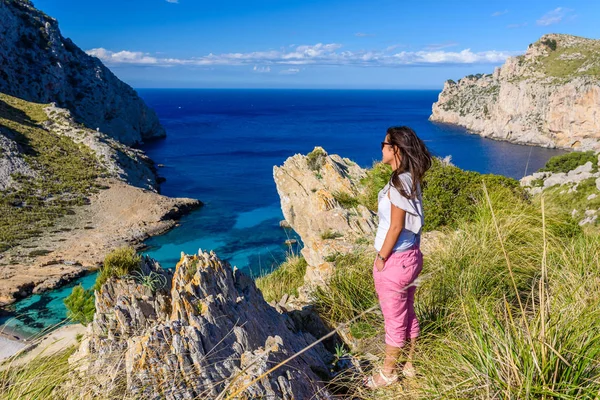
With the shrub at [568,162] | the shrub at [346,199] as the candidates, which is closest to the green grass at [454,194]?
the shrub at [346,199]

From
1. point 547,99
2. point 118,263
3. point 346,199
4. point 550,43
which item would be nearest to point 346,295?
point 118,263

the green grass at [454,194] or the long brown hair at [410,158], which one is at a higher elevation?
the long brown hair at [410,158]

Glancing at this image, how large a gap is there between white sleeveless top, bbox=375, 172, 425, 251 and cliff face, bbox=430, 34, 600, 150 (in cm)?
8173

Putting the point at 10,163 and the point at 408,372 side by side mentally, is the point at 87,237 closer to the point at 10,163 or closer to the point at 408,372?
the point at 10,163

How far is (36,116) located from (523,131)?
298ft

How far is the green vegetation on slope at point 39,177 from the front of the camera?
120 feet

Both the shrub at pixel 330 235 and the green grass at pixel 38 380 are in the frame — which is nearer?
the green grass at pixel 38 380

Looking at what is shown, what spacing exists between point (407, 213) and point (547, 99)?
101m

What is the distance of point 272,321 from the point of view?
3.85m

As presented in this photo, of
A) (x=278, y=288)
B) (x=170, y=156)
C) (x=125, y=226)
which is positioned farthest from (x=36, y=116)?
(x=278, y=288)

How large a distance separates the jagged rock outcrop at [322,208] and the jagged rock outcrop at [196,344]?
5.01 feet

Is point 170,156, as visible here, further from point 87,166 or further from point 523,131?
point 523,131

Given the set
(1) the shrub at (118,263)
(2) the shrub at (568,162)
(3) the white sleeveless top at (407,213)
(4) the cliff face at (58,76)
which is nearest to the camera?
(3) the white sleeveless top at (407,213)

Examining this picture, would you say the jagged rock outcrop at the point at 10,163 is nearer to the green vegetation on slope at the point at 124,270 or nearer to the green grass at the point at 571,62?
the green vegetation on slope at the point at 124,270
